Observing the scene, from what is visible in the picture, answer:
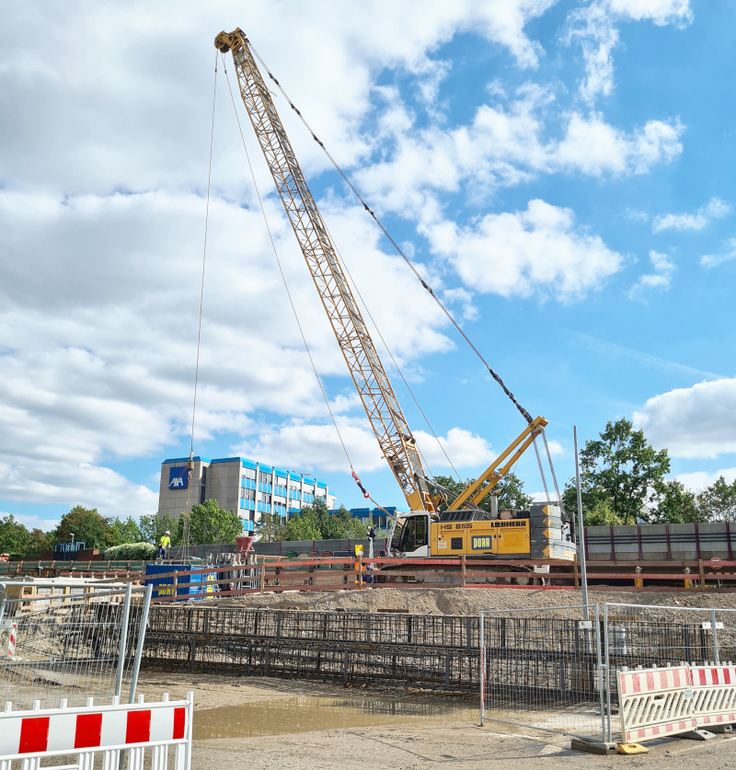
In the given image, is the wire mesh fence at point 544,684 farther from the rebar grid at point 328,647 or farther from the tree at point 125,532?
the tree at point 125,532

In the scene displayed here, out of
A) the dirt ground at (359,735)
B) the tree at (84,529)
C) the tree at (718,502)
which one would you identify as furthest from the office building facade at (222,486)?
the dirt ground at (359,735)

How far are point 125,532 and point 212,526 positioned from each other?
38.4ft

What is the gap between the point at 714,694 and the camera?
31.9ft

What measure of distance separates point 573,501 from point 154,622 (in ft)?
137

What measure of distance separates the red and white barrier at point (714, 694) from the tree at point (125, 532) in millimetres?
77926

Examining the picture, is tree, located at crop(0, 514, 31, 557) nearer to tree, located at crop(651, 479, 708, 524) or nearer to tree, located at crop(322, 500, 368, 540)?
tree, located at crop(322, 500, 368, 540)

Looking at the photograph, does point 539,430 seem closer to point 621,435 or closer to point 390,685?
point 390,685

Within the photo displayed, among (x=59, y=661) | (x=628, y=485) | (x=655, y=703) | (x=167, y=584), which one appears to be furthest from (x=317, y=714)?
(x=628, y=485)

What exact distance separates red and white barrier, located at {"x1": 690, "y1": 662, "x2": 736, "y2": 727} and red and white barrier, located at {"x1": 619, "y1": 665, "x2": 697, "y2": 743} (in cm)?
19

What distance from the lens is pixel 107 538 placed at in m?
79.2

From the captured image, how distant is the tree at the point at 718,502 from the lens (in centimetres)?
6350

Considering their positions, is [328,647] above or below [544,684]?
above

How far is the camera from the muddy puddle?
1010 cm

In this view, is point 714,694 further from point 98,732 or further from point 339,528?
point 339,528
